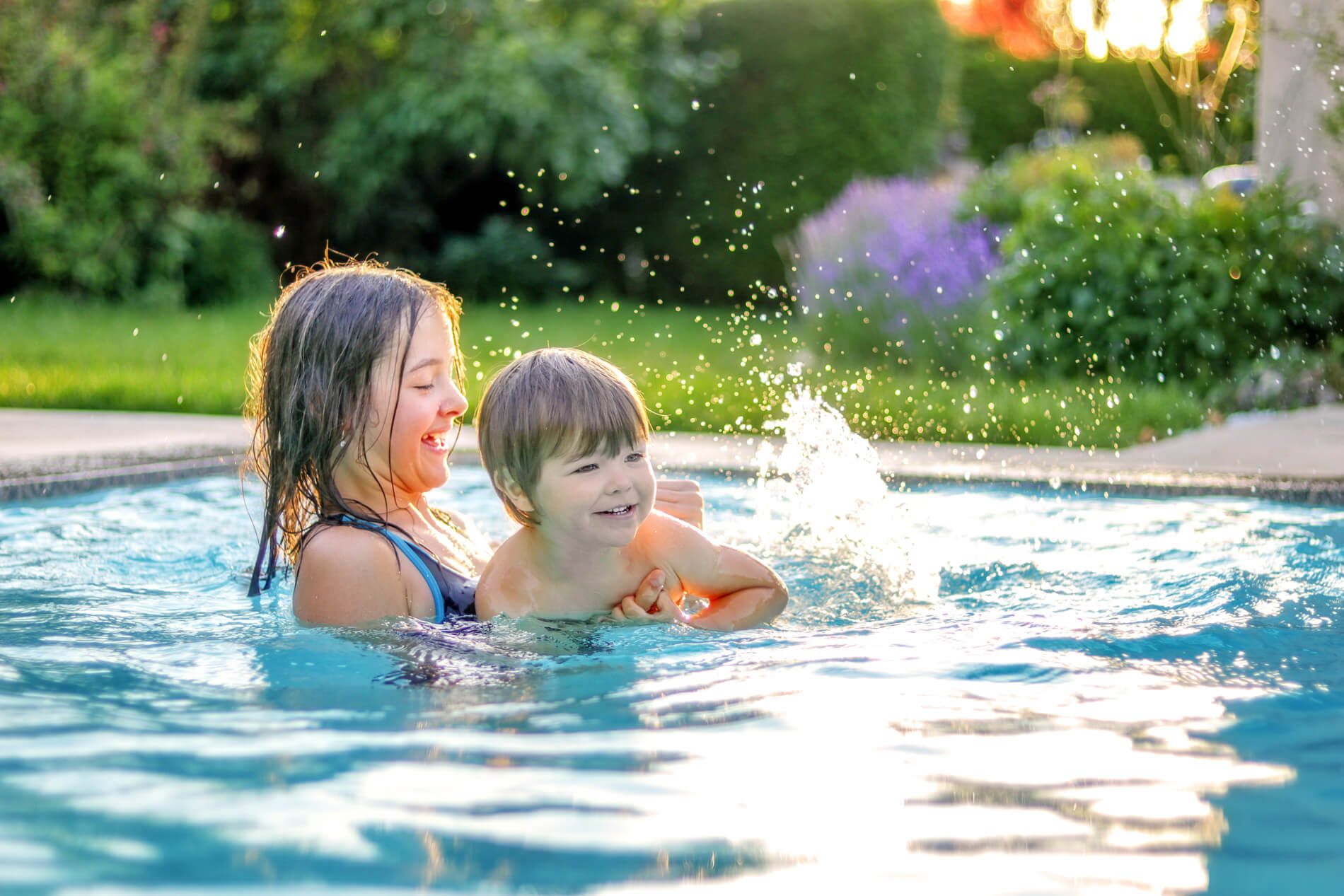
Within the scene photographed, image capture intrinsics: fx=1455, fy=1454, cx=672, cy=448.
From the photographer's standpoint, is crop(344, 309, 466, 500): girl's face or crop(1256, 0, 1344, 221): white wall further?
crop(1256, 0, 1344, 221): white wall

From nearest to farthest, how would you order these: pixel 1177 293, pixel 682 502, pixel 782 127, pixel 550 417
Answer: pixel 550 417
pixel 682 502
pixel 1177 293
pixel 782 127

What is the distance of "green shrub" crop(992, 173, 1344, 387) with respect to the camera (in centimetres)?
752

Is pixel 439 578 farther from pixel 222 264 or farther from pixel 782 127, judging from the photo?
pixel 782 127

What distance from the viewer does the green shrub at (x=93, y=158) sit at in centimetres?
1121

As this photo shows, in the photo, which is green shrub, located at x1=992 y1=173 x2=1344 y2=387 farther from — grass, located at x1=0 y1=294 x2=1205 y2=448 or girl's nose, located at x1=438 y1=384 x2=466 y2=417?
girl's nose, located at x1=438 y1=384 x2=466 y2=417

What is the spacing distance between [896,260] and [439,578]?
5.95m

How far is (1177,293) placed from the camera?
24.5 feet

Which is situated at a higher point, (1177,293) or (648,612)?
(1177,293)

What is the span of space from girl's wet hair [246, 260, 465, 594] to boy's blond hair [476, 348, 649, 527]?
24cm

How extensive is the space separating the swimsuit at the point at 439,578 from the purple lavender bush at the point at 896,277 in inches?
217

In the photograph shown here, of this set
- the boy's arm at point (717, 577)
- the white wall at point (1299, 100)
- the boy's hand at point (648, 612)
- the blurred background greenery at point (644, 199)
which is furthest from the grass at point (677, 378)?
the boy's hand at point (648, 612)

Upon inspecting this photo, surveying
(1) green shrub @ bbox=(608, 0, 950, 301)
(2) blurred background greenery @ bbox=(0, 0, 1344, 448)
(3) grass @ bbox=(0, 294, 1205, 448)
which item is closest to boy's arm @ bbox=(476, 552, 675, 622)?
(3) grass @ bbox=(0, 294, 1205, 448)

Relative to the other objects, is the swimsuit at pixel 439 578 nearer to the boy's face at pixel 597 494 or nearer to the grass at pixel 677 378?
the boy's face at pixel 597 494

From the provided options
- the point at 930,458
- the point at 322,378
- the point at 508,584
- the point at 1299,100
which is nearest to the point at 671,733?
the point at 508,584
